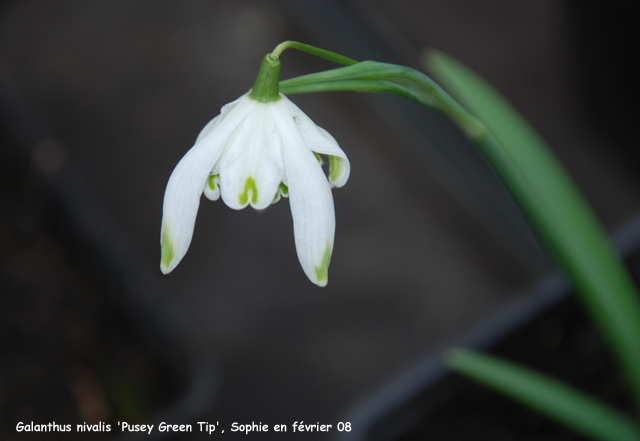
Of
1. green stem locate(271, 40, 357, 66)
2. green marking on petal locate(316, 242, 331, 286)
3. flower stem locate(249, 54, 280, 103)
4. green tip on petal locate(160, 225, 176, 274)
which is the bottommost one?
green marking on petal locate(316, 242, 331, 286)

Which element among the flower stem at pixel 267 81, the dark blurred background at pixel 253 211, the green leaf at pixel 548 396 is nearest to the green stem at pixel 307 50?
the flower stem at pixel 267 81

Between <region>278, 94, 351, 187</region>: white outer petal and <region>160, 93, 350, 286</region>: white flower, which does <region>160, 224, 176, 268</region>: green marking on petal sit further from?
<region>278, 94, 351, 187</region>: white outer petal

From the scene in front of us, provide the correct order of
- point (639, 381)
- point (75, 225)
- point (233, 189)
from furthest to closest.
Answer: point (75, 225)
point (639, 381)
point (233, 189)

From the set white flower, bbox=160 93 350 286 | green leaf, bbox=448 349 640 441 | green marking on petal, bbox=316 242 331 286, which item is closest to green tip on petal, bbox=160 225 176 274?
white flower, bbox=160 93 350 286

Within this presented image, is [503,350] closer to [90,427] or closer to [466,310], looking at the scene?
[466,310]

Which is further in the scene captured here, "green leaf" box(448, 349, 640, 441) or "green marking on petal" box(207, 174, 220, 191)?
"green leaf" box(448, 349, 640, 441)

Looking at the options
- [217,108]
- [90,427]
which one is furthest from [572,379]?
[217,108]

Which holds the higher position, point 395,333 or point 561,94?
point 561,94

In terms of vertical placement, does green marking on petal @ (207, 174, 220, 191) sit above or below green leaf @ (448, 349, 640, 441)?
above

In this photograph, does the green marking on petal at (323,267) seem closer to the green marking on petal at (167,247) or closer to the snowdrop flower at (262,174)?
the snowdrop flower at (262,174)
